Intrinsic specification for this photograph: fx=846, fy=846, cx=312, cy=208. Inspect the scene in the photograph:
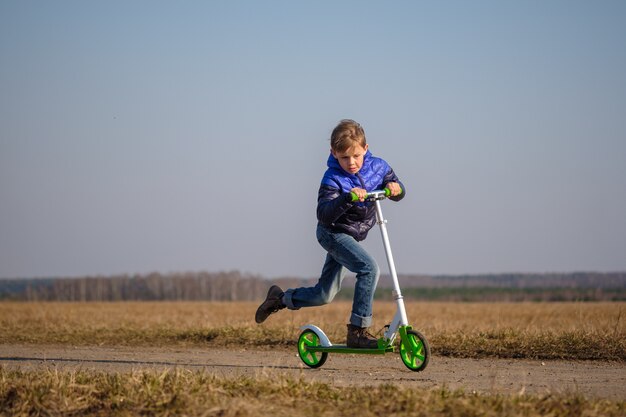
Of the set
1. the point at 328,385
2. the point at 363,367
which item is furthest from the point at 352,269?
the point at 328,385

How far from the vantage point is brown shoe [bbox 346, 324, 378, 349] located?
8367 mm

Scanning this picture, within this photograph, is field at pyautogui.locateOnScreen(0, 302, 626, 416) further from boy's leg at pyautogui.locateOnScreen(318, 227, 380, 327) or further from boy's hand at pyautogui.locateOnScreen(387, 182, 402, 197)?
boy's hand at pyautogui.locateOnScreen(387, 182, 402, 197)

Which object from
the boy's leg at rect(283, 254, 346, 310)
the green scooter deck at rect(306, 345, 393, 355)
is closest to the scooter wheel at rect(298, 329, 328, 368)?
the green scooter deck at rect(306, 345, 393, 355)

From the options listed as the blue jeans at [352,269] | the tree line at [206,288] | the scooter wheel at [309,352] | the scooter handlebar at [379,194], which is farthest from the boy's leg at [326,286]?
the tree line at [206,288]

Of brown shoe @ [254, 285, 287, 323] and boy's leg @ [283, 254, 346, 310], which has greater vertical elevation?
boy's leg @ [283, 254, 346, 310]

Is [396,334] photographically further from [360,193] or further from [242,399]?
[242,399]

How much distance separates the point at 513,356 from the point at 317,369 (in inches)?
104

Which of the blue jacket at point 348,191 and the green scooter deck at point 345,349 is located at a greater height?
the blue jacket at point 348,191

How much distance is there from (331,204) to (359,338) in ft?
4.54

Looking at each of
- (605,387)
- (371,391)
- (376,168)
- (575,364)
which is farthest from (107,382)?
(575,364)

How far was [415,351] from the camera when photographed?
797cm

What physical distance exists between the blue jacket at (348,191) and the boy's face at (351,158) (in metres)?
0.07

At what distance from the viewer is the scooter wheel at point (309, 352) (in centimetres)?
912

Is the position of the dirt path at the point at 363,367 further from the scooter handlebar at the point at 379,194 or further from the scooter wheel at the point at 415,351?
the scooter handlebar at the point at 379,194
